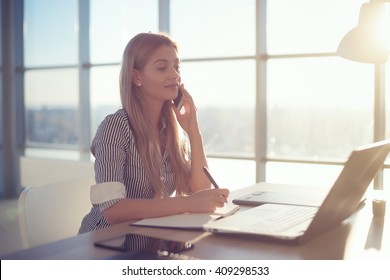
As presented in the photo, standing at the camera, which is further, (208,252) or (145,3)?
(145,3)

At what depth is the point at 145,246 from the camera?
1.18 metres

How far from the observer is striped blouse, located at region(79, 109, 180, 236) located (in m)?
1.63

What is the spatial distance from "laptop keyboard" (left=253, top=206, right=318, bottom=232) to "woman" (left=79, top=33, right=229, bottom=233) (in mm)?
368

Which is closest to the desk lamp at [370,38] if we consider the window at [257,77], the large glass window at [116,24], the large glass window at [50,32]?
the window at [257,77]

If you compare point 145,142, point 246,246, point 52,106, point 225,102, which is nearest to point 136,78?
point 145,142

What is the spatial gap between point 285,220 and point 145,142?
27.8 inches

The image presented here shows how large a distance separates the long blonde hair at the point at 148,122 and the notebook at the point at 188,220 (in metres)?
0.38

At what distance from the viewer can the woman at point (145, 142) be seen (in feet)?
5.49

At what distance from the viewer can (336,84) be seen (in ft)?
13.9

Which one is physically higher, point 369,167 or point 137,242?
point 369,167

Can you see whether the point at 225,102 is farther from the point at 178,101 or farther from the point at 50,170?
the point at 178,101
